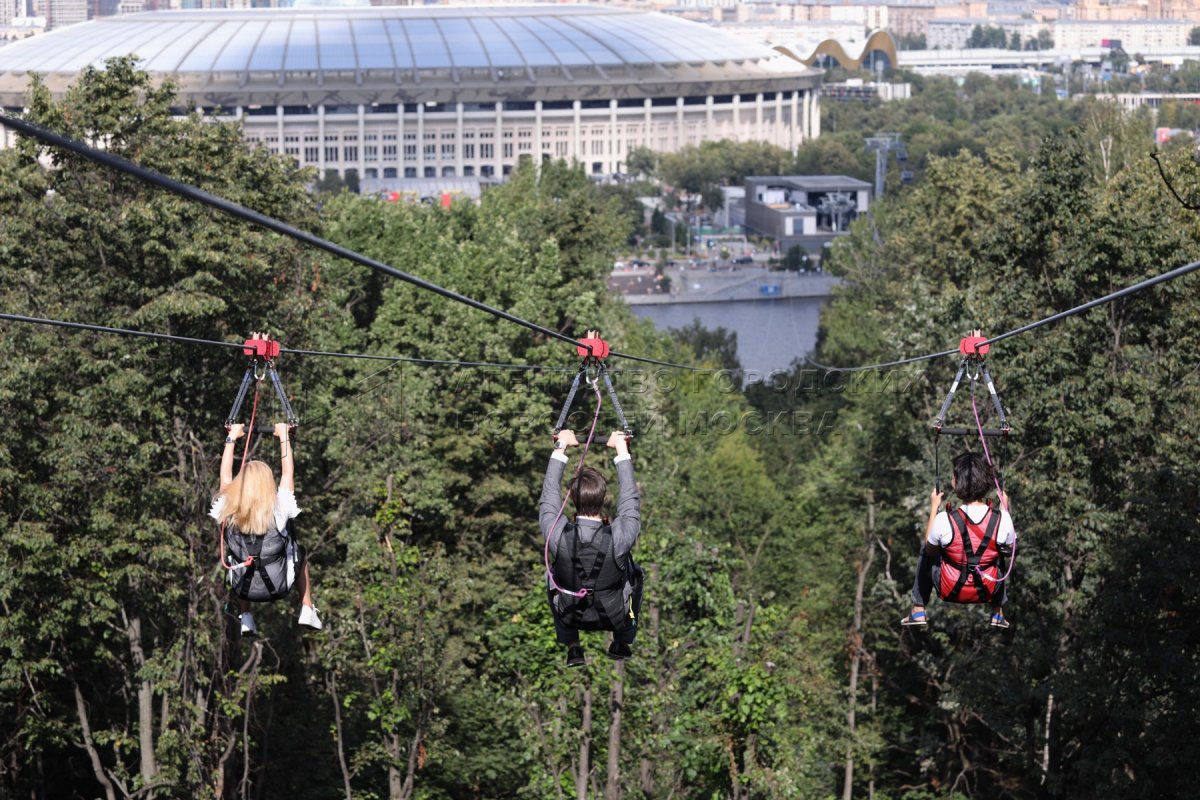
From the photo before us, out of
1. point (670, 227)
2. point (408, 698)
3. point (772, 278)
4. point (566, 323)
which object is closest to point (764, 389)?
point (566, 323)

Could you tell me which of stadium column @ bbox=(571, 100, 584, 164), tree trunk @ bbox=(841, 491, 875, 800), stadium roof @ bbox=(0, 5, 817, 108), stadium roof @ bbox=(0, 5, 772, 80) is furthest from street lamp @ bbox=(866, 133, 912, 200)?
tree trunk @ bbox=(841, 491, 875, 800)

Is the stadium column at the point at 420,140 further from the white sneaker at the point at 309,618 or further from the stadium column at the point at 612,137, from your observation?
the white sneaker at the point at 309,618

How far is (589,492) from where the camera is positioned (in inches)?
450

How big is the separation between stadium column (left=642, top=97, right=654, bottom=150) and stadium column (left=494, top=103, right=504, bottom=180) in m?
15.7

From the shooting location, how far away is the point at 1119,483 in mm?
26625

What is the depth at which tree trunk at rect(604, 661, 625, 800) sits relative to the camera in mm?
24375

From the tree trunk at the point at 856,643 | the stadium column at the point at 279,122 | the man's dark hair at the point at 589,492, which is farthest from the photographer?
the stadium column at the point at 279,122

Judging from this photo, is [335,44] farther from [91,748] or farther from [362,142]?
→ [91,748]

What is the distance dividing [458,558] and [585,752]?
9.34 meters

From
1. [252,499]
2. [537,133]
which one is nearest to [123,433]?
[252,499]

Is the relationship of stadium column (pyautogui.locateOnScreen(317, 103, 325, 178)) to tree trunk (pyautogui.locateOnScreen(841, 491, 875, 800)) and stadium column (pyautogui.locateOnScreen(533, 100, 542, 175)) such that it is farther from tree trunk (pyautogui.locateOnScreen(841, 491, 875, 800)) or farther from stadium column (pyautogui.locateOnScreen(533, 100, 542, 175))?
tree trunk (pyautogui.locateOnScreen(841, 491, 875, 800))

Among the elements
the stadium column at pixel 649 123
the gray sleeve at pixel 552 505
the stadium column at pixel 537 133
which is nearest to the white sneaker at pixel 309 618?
the gray sleeve at pixel 552 505

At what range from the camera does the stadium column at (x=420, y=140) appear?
7244 inches

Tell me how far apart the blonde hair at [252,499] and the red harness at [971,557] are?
4.87 metres
